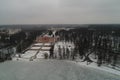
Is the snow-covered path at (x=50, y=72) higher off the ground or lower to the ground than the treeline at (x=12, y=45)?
lower

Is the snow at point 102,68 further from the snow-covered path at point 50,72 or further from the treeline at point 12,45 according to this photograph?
the treeline at point 12,45

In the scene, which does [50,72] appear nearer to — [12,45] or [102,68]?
[102,68]

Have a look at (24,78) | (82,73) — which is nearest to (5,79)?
(24,78)

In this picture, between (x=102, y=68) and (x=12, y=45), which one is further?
(x=12, y=45)

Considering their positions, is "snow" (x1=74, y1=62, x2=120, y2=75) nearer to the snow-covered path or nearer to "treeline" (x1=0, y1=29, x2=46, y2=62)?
the snow-covered path

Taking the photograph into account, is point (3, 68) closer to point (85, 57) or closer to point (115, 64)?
point (85, 57)

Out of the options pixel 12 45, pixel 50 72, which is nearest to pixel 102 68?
pixel 50 72

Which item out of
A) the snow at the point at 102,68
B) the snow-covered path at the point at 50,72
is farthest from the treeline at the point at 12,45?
the snow at the point at 102,68

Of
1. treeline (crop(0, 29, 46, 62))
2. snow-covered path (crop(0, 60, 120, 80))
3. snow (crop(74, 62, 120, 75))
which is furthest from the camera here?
treeline (crop(0, 29, 46, 62))

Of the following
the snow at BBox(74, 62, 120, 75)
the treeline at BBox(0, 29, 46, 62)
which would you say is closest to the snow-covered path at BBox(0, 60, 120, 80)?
the snow at BBox(74, 62, 120, 75)
